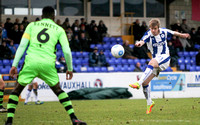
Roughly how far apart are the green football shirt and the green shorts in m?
0.09

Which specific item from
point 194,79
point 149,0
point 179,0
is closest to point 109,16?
point 149,0

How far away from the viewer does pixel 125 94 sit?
17.2m

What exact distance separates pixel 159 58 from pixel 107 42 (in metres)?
13.9

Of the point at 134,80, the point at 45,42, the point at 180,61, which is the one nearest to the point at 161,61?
the point at 45,42

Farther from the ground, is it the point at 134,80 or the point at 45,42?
the point at 45,42

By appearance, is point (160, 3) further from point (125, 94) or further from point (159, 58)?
point (159, 58)

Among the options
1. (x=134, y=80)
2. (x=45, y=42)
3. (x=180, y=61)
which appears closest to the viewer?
(x=45, y=42)

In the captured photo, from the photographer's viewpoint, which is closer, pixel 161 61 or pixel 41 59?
pixel 41 59

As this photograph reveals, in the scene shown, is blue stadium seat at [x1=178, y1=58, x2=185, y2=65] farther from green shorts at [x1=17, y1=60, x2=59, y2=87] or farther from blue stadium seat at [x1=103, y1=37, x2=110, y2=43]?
green shorts at [x1=17, y1=60, x2=59, y2=87]

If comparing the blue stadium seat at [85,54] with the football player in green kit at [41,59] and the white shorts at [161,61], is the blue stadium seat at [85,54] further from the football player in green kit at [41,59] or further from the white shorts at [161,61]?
the football player in green kit at [41,59]

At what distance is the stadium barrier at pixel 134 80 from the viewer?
1666 centimetres

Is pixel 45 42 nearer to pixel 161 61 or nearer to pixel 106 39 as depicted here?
pixel 161 61

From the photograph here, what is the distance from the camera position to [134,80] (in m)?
17.4

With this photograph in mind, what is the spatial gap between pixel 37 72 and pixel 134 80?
1146 centimetres
